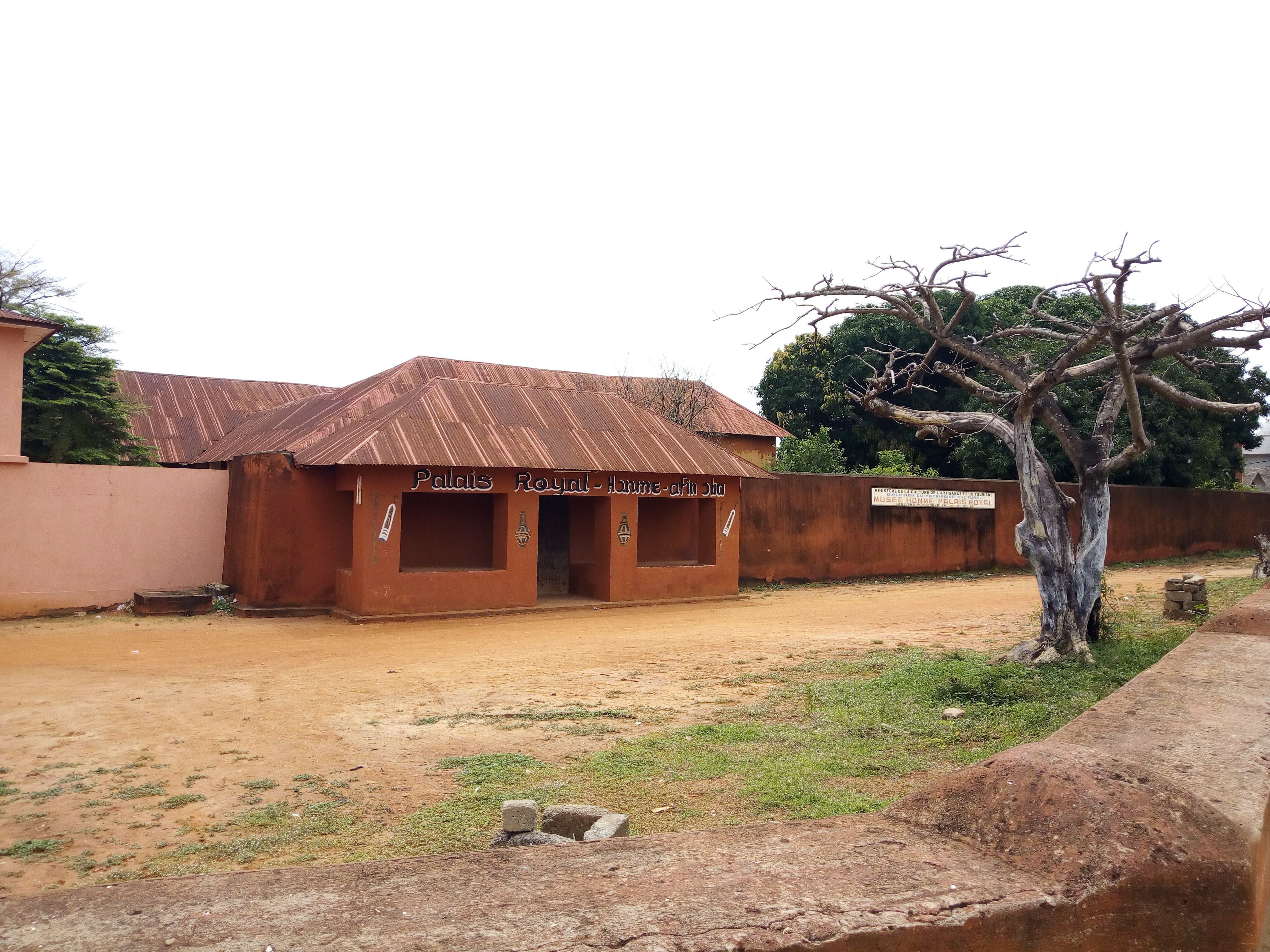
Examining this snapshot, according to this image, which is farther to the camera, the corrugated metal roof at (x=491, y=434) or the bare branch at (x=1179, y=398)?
the corrugated metal roof at (x=491, y=434)

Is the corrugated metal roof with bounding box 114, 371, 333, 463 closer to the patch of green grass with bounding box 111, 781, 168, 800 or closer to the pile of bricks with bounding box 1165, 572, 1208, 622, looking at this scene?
the patch of green grass with bounding box 111, 781, 168, 800

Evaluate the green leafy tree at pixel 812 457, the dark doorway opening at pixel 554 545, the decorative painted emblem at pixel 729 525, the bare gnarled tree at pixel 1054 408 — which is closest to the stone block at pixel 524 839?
the bare gnarled tree at pixel 1054 408

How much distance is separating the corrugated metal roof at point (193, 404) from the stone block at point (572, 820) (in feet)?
76.6

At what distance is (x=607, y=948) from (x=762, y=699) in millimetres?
6640

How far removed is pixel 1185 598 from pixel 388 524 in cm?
1229

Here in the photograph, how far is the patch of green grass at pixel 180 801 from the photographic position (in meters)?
6.00

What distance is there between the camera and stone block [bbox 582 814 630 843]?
4.59m

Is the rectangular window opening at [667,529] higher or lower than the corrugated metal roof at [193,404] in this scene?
lower

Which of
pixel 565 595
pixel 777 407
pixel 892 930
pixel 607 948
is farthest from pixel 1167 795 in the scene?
pixel 777 407

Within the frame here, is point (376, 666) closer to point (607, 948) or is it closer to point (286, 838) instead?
point (286, 838)

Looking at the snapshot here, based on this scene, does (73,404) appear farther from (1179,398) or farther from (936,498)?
(1179,398)

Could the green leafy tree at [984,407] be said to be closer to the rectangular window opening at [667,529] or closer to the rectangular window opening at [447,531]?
the rectangular window opening at [667,529]

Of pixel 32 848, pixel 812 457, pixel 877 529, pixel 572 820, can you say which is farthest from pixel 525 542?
pixel 812 457

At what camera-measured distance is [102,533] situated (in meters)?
15.5
